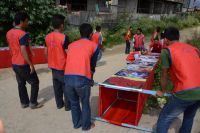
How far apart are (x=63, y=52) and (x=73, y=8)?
1621cm

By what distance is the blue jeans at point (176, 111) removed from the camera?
377 centimetres

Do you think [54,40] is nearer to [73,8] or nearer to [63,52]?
[63,52]

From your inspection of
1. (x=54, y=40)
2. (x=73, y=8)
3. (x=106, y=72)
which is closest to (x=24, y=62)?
(x=54, y=40)

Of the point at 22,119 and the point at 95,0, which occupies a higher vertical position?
the point at 95,0

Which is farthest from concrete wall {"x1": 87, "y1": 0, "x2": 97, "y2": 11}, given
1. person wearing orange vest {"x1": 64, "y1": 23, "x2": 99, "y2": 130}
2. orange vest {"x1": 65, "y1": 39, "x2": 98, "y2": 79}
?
orange vest {"x1": 65, "y1": 39, "x2": 98, "y2": 79}

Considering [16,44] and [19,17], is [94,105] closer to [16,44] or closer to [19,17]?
[16,44]

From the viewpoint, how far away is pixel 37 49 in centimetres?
974

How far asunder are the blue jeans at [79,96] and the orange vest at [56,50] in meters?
0.83

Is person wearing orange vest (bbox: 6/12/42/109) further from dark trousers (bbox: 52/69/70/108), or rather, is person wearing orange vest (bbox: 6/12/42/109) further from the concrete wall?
the concrete wall

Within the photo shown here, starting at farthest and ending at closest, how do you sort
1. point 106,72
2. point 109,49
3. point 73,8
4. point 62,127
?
point 73,8 < point 109,49 < point 106,72 < point 62,127

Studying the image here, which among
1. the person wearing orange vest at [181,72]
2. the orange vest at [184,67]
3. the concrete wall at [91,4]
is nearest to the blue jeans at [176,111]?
the person wearing orange vest at [181,72]

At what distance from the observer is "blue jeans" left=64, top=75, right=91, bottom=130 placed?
14.8 ft

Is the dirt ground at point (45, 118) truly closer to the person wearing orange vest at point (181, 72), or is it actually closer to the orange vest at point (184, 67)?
the person wearing orange vest at point (181, 72)

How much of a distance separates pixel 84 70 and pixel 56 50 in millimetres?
1137
